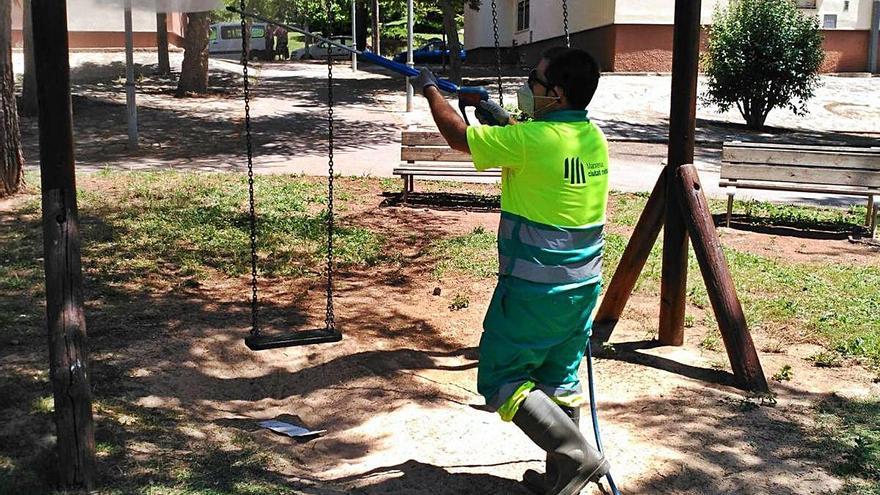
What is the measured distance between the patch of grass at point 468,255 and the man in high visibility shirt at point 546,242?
3894 mm

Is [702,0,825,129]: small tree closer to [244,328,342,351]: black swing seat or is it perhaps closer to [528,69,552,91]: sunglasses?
[244,328,342,351]: black swing seat

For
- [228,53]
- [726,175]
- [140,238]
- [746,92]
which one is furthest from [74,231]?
[228,53]

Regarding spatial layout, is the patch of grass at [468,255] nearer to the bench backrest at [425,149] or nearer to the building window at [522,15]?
the bench backrest at [425,149]

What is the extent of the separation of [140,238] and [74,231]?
4583mm

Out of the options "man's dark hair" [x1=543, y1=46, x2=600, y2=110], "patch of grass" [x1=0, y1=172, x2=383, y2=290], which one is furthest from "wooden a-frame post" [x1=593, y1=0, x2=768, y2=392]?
"patch of grass" [x1=0, y1=172, x2=383, y2=290]

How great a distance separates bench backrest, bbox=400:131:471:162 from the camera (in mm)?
11484

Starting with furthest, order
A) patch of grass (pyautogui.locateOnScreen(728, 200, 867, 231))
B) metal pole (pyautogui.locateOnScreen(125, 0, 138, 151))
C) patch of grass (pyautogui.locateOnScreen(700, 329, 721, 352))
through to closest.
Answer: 1. metal pole (pyautogui.locateOnScreen(125, 0, 138, 151))
2. patch of grass (pyautogui.locateOnScreen(728, 200, 867, 231))
3. patch of grass (pyautogui.locateOnScreen(700, 329, 721, 352))

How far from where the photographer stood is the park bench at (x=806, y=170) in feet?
33.4

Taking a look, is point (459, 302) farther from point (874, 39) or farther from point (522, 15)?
point (522, 15)

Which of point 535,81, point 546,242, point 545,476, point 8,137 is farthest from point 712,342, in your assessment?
point 8,137

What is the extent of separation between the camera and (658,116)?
76.3 ft

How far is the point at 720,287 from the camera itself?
17.6 ft

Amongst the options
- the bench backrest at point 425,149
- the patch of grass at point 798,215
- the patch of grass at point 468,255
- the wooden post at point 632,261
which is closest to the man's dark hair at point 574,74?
the wooden post at point 632,261

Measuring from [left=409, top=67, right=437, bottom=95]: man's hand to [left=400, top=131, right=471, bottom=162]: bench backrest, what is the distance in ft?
24.1
